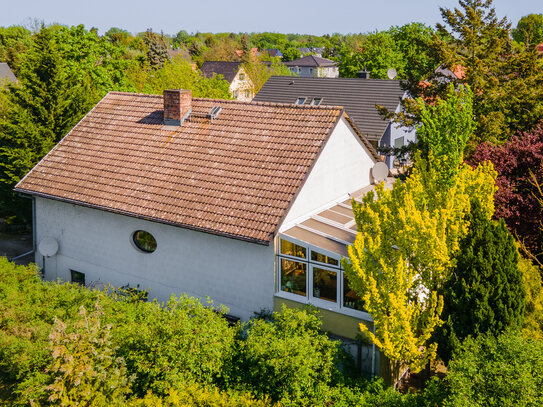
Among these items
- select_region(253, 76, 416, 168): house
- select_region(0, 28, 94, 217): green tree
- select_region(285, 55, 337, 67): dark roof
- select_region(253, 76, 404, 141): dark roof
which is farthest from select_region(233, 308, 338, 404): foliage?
select_region(285, 55, 337, 67): dark roof

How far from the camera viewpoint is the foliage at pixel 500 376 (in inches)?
372

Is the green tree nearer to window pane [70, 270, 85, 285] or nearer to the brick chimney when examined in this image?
window pane [70, 270, 85, 285]

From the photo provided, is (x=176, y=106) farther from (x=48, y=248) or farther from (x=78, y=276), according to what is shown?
(x=78, y=276)

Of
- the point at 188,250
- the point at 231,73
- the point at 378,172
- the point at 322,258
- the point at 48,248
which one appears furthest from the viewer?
the point at 231,73

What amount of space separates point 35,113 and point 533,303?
2270 centimetres

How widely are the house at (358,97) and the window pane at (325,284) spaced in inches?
930

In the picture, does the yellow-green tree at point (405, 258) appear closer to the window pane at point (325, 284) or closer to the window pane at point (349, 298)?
the window pane at point (349, 298)

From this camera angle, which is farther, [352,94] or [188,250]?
[352,94]

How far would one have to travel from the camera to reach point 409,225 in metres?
11.9

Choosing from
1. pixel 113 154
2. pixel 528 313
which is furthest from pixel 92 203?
pixel 528 313

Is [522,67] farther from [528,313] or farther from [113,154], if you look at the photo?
[113,154]

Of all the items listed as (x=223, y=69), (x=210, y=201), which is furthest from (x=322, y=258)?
(x=223, y=69)

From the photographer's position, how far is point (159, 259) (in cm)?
1812

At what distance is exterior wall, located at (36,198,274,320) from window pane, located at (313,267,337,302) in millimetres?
1445
